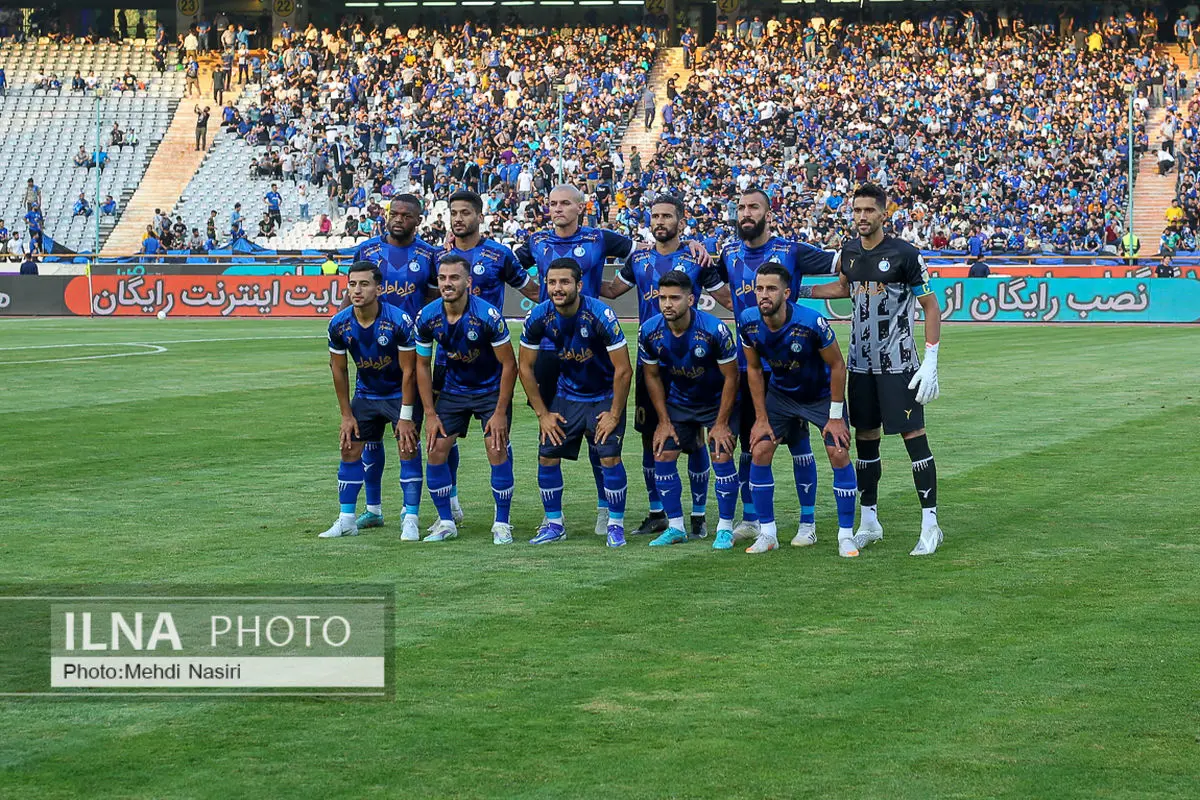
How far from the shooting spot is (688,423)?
10.3 metres

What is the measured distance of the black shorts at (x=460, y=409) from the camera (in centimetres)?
1051

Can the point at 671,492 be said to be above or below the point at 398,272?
below

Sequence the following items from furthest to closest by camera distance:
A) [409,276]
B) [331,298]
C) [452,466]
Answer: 1. [331,298]
2. [409,276]
3. [452,466]

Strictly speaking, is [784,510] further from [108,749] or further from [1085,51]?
[1085,51]

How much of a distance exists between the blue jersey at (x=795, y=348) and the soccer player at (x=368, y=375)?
211 cm

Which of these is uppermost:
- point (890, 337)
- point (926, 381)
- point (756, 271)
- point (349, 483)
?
point (756, 271)

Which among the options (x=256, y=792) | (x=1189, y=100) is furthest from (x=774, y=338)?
(x=1189, y=100)

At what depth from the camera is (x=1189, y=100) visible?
1916 inches

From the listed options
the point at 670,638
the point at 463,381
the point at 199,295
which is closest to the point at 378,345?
the point at 463,381

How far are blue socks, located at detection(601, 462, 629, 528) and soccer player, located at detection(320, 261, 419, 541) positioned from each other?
1205mm

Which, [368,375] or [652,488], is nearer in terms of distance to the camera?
[368,375]

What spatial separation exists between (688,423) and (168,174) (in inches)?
1890

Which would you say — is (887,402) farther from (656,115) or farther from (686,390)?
(656,115)

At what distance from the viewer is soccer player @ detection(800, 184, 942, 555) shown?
383 inches
